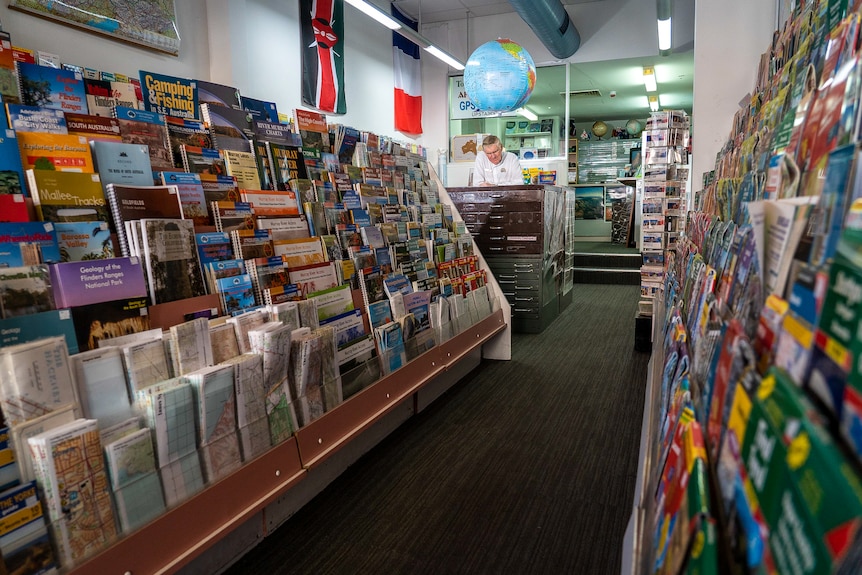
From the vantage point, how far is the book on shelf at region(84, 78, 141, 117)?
199 cm

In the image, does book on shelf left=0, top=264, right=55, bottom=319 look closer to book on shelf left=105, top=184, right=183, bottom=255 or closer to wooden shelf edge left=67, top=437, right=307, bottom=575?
book on shelf left=105, top=184, right=183, bottom=255

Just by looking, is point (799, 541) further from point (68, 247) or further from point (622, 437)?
point (622, 437)

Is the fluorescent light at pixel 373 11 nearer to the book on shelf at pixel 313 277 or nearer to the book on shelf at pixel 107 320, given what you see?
the book on shelf at pixel 313 277

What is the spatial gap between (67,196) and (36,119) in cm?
Answer: 28

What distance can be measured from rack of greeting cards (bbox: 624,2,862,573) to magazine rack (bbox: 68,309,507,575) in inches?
45.5

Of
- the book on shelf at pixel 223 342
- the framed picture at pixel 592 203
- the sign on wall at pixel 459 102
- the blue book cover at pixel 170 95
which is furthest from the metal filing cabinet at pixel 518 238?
the framed picture at pixel 592 203

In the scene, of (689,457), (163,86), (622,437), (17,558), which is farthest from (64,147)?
(622,437)

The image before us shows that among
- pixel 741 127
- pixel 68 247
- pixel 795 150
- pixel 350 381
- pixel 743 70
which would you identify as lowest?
pixel 350 381

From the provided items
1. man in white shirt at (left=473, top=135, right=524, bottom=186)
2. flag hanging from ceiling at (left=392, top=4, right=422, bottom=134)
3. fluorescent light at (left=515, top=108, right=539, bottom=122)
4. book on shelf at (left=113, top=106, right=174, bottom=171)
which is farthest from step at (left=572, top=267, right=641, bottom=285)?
book on shelf at (left=113, top=106, right=174, bottom=171)

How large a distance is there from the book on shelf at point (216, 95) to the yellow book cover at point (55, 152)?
0.71 m

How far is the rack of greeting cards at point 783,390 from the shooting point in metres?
0.44

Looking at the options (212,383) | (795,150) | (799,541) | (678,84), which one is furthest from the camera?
(678,84)

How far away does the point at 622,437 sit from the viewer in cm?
294

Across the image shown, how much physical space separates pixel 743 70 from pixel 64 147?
398 centimetres
